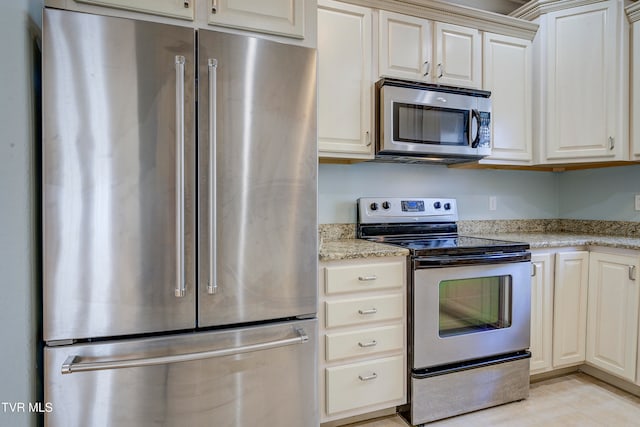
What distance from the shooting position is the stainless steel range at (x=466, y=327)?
1737 mm

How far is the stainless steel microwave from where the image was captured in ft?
6.38

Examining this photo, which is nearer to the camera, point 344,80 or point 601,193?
point 344,80

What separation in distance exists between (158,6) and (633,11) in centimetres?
272

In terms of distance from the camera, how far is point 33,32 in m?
1.14

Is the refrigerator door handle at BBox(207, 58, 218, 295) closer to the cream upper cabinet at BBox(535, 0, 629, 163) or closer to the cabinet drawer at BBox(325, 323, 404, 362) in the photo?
the cabinet drawer at BBox(325, 323, 404, 362)

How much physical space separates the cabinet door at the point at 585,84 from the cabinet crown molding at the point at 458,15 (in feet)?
0.66

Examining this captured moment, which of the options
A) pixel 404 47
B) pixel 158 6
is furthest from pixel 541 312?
pixel 158 6

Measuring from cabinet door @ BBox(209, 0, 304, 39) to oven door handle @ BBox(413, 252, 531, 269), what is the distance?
1.19m

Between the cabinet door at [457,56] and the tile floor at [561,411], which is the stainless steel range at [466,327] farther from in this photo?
the cabinet door at [457,56]

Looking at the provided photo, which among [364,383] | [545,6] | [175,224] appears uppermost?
[545,6]

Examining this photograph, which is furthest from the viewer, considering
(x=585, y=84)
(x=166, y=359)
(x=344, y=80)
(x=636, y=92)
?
(x=585, y=84)

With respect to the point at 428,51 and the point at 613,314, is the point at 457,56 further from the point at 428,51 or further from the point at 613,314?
the point at 613,314

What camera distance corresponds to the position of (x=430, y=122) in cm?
204

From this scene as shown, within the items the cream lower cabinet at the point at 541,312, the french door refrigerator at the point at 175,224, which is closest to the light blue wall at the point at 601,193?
the cream lower cabinet at the point at 541,312
